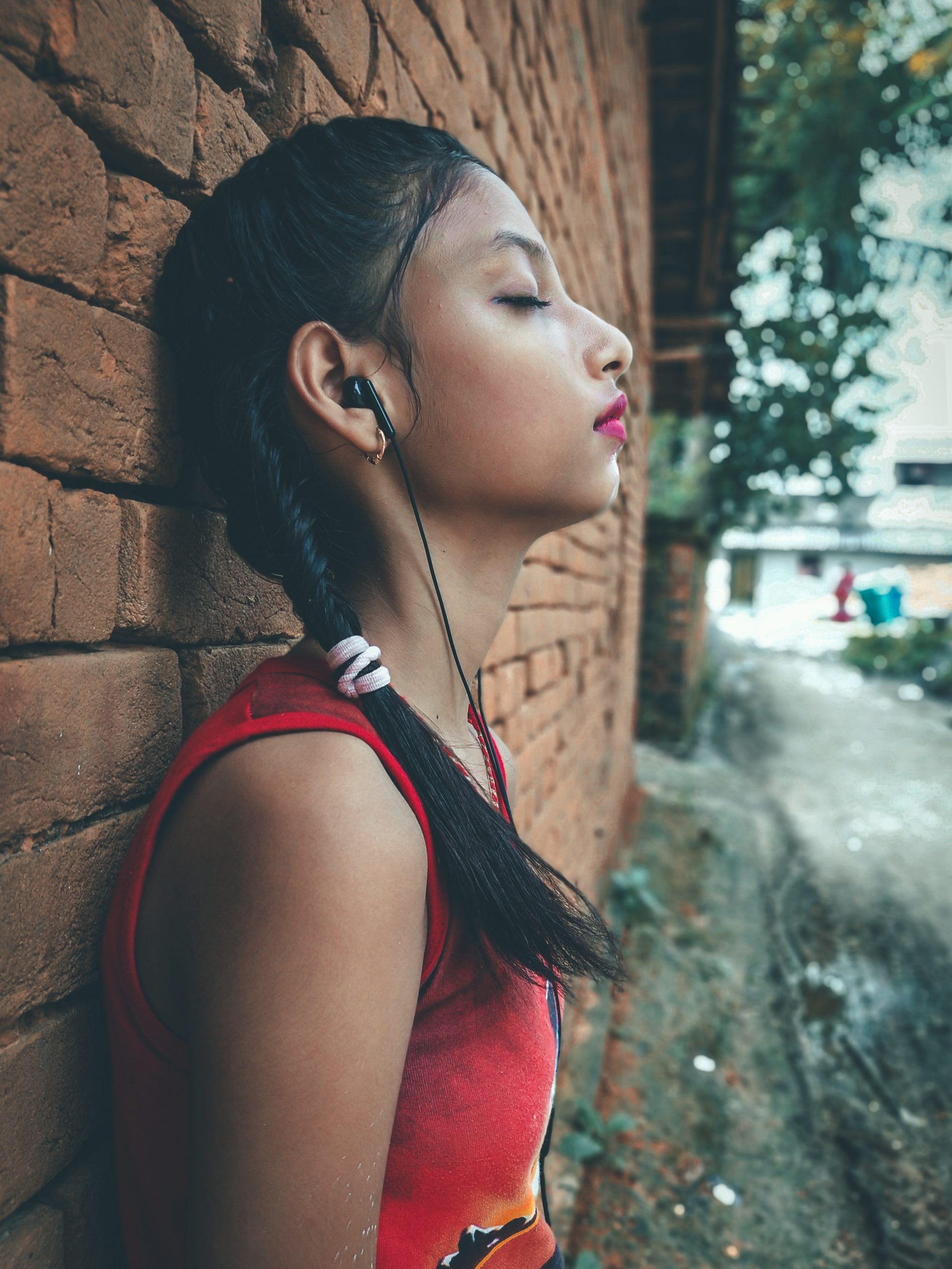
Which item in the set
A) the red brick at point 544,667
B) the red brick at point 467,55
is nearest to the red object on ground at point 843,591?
the red brick at point 544,667

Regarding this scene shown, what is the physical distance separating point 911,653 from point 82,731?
17432mm

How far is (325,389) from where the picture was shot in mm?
909

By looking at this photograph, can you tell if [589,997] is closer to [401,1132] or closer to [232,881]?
[401,1132]

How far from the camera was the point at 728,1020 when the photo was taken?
410 centimetres

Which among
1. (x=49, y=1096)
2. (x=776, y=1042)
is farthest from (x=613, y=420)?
(x=776, y=1042)

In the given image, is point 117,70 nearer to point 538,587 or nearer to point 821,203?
point 538,587

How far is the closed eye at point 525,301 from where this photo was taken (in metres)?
0.95

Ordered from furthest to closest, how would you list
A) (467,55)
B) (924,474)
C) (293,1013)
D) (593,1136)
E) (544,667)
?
(924,474) → (593,1136) → (544,667) → (467,55) → (293,1013)

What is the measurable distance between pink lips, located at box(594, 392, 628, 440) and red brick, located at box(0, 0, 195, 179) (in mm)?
558

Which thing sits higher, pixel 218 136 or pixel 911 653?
pixel 218 136

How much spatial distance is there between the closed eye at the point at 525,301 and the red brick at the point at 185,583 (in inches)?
17.4

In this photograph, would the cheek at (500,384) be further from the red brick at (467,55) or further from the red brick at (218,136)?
the red brick at (467,55)

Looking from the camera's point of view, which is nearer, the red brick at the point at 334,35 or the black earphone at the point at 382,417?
the black earphone at the point at 382,417

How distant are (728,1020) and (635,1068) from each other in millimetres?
815
